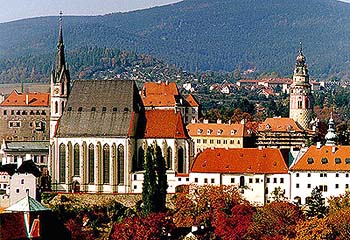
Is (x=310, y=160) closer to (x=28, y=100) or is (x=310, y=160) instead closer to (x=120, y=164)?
(x=120, y=164)

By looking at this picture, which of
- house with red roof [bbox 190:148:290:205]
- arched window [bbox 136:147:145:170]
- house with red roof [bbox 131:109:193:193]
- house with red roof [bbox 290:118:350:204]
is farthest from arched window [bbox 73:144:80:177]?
house with red roof [bbox 290:118:350:204]

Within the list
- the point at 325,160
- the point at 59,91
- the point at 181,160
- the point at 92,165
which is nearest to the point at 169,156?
the point at 181,160

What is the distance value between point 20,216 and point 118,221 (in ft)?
70.1

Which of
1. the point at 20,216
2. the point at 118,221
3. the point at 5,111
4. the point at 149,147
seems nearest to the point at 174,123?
the point at 149,147

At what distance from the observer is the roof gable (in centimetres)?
7031

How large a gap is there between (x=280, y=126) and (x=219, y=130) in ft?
18.4

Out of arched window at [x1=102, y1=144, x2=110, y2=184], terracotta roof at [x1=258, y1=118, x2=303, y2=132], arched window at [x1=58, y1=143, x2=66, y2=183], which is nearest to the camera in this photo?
arched window at [x1=102, y1=144, x2=110, y2=184]

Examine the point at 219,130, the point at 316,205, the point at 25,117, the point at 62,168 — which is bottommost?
the point at 316,205

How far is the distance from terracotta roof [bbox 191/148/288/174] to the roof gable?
6.08m

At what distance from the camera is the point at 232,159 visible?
219ft

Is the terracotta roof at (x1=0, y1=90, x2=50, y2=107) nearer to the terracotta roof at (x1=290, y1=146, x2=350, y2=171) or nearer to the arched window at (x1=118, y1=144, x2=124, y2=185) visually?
the arched window at (x1=118, y1=144, x2=124, y2=185)

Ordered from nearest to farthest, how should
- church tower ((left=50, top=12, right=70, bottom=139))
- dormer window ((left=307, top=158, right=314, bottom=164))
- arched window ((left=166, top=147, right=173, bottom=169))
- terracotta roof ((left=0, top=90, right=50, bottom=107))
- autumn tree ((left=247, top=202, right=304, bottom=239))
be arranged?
1. autumn tree ((left=247, top=202, right=304, bottom=239))
2. dormer window ((left=307, top=158, right=314, bottom=164))
3. arched window ((left=166, top=147, right=173, bottom=169))
4. church tower ((left=50, top=12, right=70, bottom=139))
5. terracotta roof ((left=0, top=90, right=50, bottom=107))

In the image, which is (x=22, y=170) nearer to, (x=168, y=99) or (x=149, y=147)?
(x=149, y=147)

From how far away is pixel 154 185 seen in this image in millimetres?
62062
